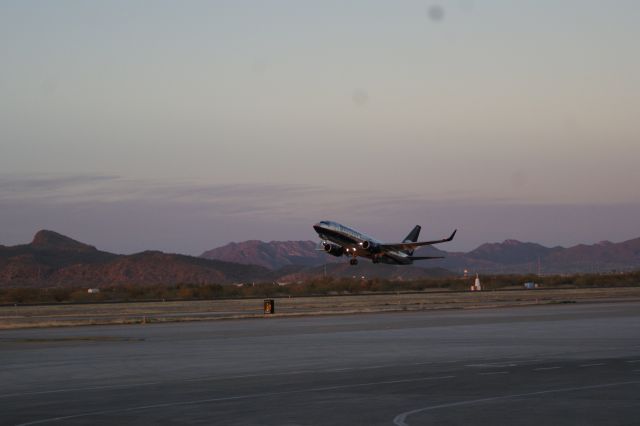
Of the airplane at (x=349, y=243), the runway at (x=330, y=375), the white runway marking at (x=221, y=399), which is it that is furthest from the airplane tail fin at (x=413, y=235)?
the white runway marking at (x=221, y=399)

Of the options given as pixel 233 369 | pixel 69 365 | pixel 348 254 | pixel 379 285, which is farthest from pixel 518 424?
pixel 379 285

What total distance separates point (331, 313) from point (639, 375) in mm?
41127

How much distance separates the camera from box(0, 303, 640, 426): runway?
19.2 metres

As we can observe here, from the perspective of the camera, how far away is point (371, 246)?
299 feet

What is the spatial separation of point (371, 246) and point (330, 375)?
64.6 metres

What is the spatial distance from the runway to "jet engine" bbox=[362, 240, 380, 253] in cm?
4082

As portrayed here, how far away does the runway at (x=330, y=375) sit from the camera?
1919 centimetres

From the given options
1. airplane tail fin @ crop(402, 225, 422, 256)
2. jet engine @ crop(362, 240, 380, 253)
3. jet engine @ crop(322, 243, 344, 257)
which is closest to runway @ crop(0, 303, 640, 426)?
jet engine @ crop(322, 243, 344, 257)

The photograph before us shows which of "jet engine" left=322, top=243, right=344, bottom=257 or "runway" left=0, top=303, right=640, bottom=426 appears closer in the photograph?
"runway" left=0, top=303, right=640, bottom=426

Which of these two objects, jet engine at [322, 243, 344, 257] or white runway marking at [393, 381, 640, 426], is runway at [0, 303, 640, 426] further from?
jet engine at [322, 243, 344, 257]

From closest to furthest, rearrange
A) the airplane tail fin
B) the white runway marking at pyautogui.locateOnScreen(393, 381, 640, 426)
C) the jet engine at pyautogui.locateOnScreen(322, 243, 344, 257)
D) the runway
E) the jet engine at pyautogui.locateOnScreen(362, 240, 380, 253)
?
the white runway marking at pyautogui.locateOnScreen(393, 381, 640, 426) → the runway → the jet engine at pyautogui.locateOnScreen(322, 243, 344, 257) → the jet engine at pyautogui.locateOnScreen(362, 240, 380, 253) → the airplane tail fin

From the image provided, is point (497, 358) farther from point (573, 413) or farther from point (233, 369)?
point (573, 413)

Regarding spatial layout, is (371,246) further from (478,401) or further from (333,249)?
(478,401)

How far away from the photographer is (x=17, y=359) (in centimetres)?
3362
